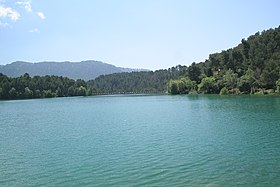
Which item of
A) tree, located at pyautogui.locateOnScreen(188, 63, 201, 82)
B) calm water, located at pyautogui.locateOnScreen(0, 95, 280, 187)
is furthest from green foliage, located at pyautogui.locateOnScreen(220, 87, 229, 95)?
calm water, located at pyautogui.locateOnScreen(0, 95, 280, 187)

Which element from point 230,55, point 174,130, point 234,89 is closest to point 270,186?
point 174,130

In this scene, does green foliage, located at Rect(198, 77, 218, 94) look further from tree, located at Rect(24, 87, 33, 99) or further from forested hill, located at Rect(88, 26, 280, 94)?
tree, located at Rect(24, 87, 33, 99)

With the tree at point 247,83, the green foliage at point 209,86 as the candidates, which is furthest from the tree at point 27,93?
the tree at point 247,83

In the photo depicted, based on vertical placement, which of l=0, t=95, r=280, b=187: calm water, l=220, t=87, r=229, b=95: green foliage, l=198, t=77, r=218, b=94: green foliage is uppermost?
l=198, t=77, r=218, b=94: green foliage

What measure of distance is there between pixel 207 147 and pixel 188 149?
5.60 ft

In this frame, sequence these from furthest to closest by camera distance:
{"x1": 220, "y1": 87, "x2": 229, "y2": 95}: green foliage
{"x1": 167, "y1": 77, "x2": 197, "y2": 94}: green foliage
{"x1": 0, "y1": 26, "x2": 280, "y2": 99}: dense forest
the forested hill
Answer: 1. {"x1": 167, "y1": 77, "x2": 197, "y2": 94}: green foliage
2. {"x1": 220, "y1": 87, "x2": 229, "y2": 95}: green foliage
3. {"x1": 0, "y1": 26, "x2": 280, "y2": 99}: dense forest
4. the forested hill

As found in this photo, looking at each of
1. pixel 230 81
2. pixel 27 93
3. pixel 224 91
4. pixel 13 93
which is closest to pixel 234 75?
pixel 230 81

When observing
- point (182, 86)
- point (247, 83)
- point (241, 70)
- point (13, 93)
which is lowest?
point (13, 93)

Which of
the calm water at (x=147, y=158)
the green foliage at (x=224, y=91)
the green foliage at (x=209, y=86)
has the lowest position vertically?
the calm water at (x=147, y=158)

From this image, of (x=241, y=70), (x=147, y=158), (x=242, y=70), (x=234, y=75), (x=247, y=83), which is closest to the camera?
(x=147, y=158)

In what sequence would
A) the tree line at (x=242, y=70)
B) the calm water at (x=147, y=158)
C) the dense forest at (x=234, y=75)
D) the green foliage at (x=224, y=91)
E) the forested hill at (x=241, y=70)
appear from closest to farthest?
the calm water at (x=147, y=158), the tree line at (x=242, y=70), the forested hill at (x=241, y=70), the dense forest at (x=234, y=75), the green foliage at (x=224, y=91)

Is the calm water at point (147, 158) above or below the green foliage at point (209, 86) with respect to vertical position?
below

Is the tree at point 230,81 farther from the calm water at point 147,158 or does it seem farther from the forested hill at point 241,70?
the calm water at point 147,158

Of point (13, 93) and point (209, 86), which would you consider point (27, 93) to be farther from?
point (209, 86)
